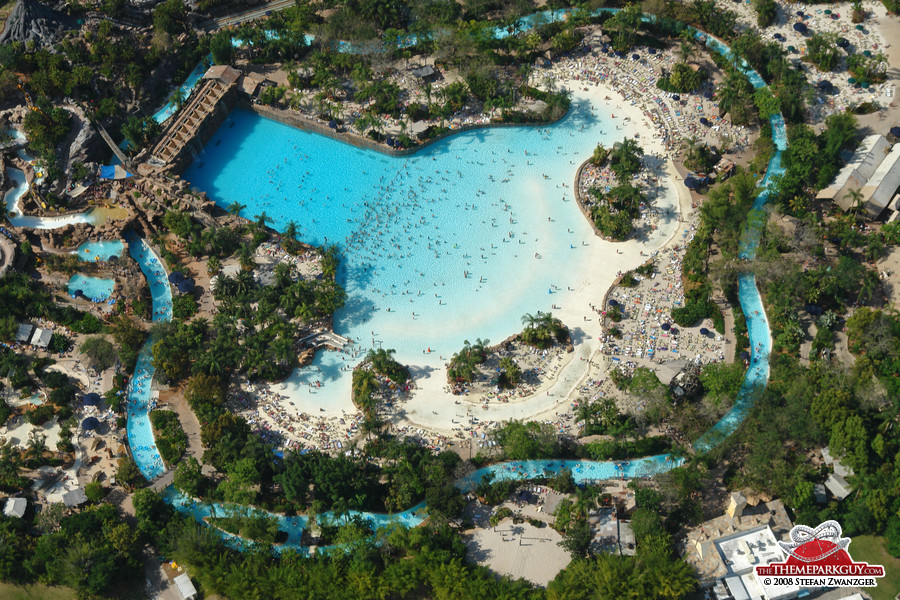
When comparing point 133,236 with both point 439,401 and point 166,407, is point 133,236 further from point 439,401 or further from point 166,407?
point 439,401

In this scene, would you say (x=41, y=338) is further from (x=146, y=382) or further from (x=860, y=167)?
(x=860, y=167)

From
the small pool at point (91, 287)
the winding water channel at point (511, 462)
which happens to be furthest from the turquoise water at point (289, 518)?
the small pool at point (91, 287)

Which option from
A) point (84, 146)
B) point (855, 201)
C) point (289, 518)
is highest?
point (855, 201)

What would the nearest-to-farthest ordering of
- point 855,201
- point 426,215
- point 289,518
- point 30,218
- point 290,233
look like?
1. point 289,518
2. point 855,201
3. point 290,233
4. point 426,215
5. point 30,218

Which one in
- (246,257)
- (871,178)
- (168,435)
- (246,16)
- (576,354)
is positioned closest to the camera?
(168,435)

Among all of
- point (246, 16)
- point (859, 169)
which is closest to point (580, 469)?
point (859, 169)

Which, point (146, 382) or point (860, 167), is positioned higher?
point (860, 167)
